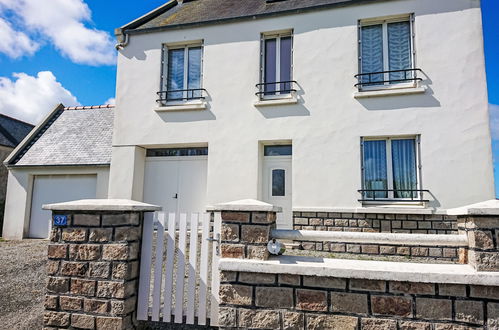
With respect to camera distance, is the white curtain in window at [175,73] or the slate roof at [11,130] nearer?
the white curtain in window at [175,73]

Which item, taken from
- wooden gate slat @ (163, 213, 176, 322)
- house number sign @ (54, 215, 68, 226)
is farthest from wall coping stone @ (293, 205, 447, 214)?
house number sign @ (54, 215, 68, 226)

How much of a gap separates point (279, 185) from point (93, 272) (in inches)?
210

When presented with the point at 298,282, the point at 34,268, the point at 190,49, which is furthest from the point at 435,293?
the point at 190,49

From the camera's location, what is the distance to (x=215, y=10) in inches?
357

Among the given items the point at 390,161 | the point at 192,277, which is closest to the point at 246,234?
the point at 192,277

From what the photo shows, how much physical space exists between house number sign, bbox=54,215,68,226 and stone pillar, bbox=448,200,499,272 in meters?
3.74

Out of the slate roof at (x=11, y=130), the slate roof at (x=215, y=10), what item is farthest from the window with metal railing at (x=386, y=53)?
the slate roof at (x=11, y=130)

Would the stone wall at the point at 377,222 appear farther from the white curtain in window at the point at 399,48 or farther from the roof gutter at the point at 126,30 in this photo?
the roof gutter at the point at 126,30

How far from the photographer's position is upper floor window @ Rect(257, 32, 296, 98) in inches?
314

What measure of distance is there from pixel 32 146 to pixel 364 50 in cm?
A: 1094

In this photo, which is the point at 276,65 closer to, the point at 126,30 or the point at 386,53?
the point at 386,53

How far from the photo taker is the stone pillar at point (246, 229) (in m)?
2.94

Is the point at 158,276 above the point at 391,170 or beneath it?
beneath

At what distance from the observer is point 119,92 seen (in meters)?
8.95
